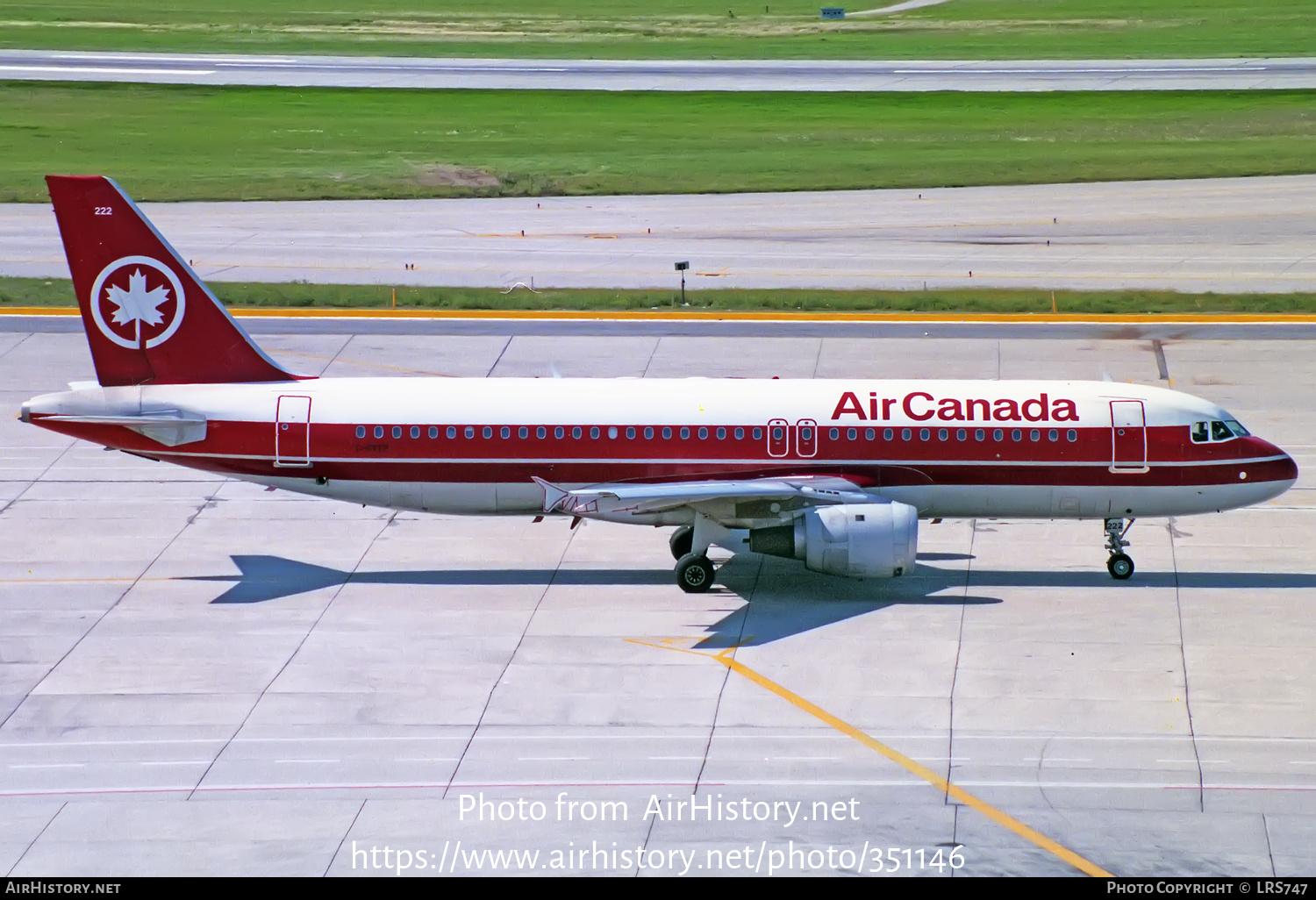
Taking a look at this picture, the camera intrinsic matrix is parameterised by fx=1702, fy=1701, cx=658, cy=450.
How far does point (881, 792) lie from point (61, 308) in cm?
4031

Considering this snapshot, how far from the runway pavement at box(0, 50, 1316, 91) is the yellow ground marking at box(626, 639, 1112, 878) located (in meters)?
76.0

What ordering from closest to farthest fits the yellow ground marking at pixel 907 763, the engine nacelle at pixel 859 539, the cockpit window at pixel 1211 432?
the yellow ground marking at pixel 907 763, the engine nacelle at pixel 859 539, the cockpit window at pixel 1211 432

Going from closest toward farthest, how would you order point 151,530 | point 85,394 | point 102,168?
point 85,394 → point 151,530 → point 102,168

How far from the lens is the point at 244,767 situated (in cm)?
2677

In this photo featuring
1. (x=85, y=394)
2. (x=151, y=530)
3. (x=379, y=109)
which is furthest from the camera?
(x=379, y=109)

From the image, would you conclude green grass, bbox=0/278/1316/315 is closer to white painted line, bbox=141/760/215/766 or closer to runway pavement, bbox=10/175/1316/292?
runway pavement, bbox=10/175/1316/292

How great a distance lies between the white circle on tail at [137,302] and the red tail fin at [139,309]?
0.06ft

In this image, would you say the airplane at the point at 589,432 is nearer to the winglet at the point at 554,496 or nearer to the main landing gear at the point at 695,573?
the main landing gear at the point at 695,573

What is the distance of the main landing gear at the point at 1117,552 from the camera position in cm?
3519

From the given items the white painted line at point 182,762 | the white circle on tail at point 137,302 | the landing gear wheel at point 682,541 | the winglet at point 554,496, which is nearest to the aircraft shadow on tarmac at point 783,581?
the landing gear wheel at point 682,541

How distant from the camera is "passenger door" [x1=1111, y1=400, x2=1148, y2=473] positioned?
115ft

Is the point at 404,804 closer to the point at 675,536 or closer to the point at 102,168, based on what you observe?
the point at 675,536

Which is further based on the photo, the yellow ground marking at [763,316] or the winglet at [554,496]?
the yellow ground marking at [763,316]
